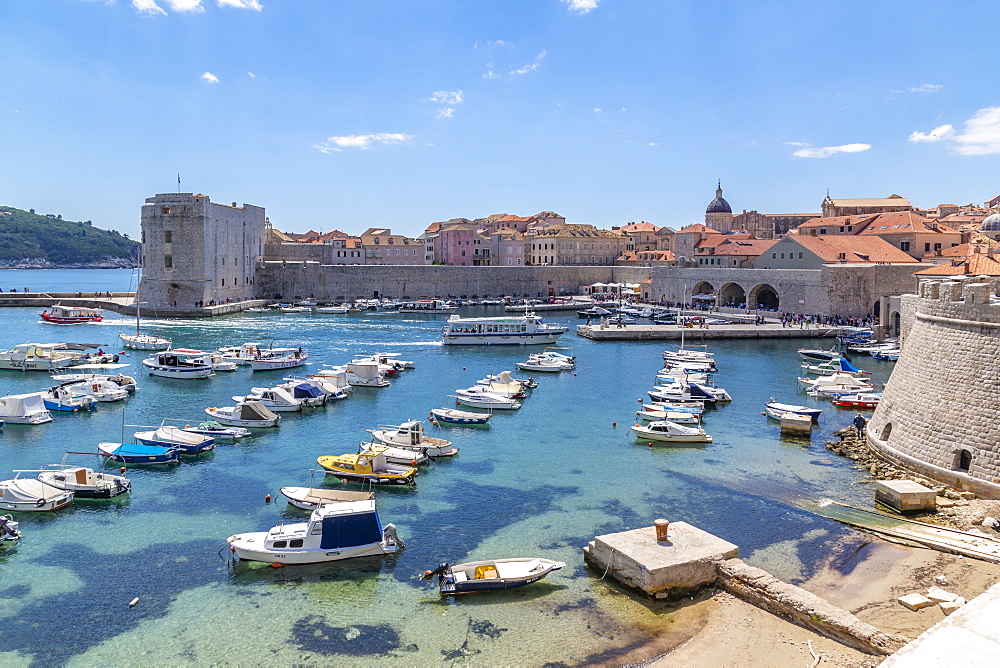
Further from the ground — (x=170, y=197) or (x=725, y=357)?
(x=170, y=197)

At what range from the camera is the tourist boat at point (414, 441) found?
73.8 ft

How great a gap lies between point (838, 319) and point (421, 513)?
45.9 meters

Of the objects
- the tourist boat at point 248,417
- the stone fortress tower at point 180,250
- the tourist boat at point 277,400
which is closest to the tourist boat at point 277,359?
the tourist boat at point 277,400

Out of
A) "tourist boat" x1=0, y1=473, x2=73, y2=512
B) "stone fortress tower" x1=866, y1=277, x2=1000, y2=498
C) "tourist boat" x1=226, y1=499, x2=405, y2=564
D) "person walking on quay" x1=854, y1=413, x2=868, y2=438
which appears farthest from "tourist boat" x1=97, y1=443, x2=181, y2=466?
"person walking on quay" x1=854, y1=413, x2=868, y2=438

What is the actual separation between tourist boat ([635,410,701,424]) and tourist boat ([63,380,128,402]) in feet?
68.1

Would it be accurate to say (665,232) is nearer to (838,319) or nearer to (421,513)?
(838,319)

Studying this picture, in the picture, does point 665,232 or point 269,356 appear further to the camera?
point 665,232

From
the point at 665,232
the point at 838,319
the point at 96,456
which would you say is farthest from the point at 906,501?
the point at 665,232

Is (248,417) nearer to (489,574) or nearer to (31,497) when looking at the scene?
(31,497)

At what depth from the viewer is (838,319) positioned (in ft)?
181

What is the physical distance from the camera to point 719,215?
102625 mm

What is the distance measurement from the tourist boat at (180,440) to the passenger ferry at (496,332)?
27416mm

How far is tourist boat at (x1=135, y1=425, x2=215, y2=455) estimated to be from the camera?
2242 cm

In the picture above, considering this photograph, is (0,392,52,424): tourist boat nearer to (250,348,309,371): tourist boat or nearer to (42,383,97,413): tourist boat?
(42,383,97,413): tourist boat
